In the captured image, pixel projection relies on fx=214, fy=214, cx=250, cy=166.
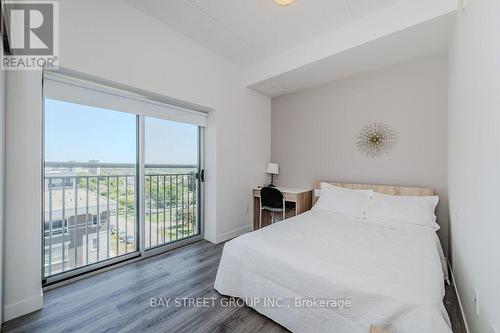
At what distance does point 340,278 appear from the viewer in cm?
131

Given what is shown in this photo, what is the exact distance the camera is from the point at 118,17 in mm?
2125

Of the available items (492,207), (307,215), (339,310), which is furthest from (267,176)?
(492,207)

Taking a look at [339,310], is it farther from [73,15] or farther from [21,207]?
[73,15]

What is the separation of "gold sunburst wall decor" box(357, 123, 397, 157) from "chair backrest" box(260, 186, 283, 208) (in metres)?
1.36

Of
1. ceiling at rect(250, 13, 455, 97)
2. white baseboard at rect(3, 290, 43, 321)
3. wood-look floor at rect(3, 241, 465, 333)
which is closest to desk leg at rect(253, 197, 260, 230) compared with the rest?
wood-look floor at rect(3, 241, 465, 333)

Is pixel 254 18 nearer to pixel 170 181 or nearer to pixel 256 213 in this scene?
pixel 170 181

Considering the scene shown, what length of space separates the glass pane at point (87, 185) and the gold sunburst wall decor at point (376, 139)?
304 centimetres

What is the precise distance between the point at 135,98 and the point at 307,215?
246cm

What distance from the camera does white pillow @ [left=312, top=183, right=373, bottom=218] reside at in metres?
2.62

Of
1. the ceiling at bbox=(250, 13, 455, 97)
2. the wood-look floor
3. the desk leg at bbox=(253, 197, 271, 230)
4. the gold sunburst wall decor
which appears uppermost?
the ceiling at bbox=(250, 13, 455, 97)

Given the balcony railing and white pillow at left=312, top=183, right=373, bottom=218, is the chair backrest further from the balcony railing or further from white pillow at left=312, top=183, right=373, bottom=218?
the balcony railing

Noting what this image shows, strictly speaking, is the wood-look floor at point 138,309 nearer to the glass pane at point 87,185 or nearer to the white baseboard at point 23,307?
the white baseboard at point 23,307

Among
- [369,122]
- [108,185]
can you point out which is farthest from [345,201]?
[108,185]

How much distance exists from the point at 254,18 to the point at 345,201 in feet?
7.93
